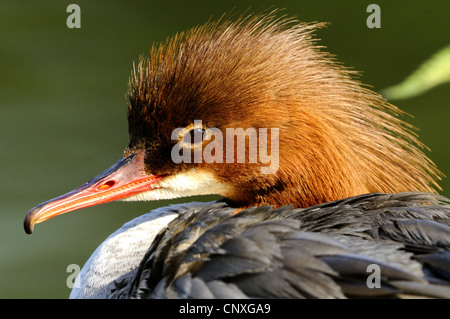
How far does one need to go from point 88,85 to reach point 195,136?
5.51 ft

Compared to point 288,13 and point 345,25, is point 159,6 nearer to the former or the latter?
point 288,13

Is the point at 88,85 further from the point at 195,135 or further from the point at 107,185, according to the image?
the point at 195,135

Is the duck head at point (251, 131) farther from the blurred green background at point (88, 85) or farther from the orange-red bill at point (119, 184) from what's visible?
the blurred green background at point (88, 85)

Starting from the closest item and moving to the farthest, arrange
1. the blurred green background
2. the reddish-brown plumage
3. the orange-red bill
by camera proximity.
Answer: the reddish-brown plumage, the orange-red bill, the blurred green background

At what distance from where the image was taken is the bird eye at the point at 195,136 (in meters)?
1.96

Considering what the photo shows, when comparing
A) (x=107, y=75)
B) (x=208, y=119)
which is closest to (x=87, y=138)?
(x=107, y=75)

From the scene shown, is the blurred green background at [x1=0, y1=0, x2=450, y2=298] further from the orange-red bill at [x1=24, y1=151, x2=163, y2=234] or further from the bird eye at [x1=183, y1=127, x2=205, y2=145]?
the bird eye at [x1=183, y1=127, x2=205, y2=145]

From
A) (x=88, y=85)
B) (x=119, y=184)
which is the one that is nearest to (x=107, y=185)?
(x=119, y=184)

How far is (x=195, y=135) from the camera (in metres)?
1.96

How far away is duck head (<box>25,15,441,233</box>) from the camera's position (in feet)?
6.34

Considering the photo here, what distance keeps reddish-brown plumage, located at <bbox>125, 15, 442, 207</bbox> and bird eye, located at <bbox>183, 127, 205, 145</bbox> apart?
4 cm

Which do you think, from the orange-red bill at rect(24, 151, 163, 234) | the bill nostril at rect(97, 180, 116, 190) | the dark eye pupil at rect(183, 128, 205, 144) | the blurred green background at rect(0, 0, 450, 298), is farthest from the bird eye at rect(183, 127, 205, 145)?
the blurred green background at rect(0, 0, 450, 298)

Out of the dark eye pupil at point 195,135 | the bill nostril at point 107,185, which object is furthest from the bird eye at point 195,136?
the bill nostril at point 107,185
